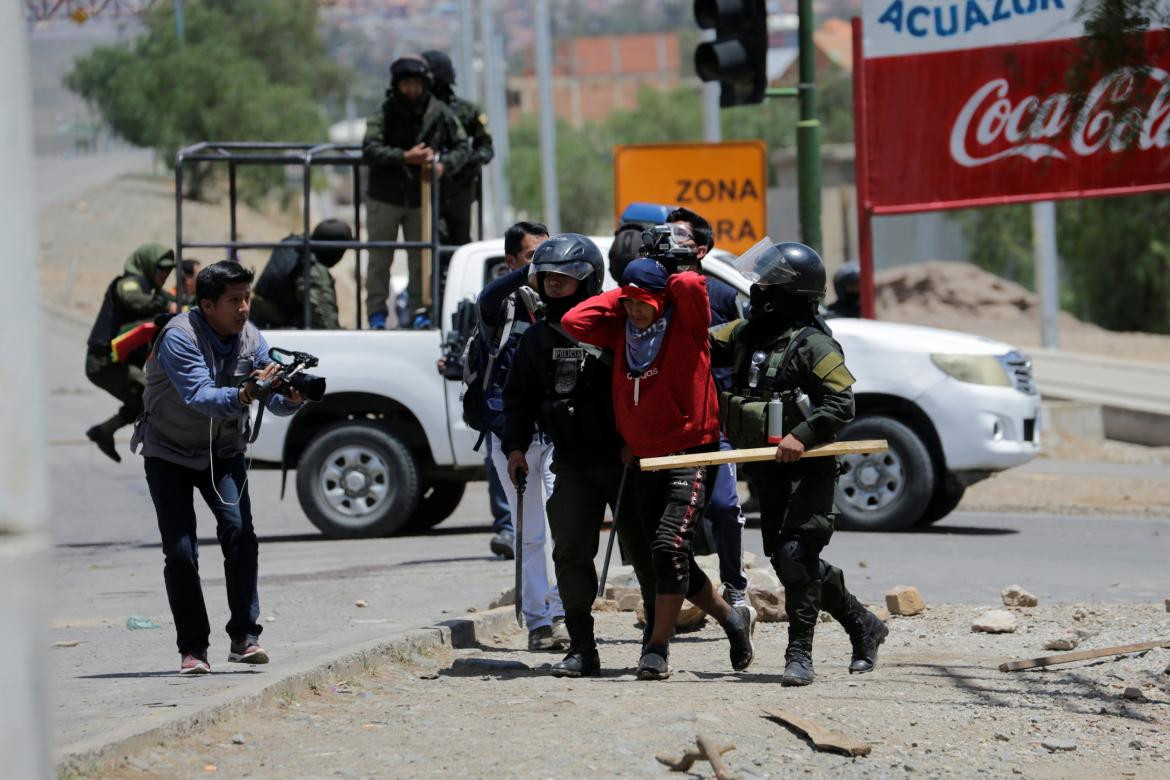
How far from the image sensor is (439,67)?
14.2 metres

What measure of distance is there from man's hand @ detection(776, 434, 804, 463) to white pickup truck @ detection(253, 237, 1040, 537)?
553 centimetres

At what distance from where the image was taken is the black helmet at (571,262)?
761 centimetres

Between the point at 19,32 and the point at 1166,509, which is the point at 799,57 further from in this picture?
the point at 19,32

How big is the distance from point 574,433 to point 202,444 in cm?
148

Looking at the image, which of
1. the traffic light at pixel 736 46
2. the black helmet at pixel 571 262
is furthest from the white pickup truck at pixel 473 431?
the black helmet at pixel 571 262

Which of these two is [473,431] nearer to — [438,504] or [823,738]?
[438,504]

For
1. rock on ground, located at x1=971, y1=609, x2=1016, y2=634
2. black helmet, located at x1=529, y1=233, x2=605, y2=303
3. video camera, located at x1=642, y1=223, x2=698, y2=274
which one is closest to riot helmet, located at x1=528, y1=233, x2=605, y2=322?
black helmet, located at x1=529, y1=233, x2=605, y2=303

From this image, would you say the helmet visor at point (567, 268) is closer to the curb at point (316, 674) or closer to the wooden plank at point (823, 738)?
the curb at point (316, 674)

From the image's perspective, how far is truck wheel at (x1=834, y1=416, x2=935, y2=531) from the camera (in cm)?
1300

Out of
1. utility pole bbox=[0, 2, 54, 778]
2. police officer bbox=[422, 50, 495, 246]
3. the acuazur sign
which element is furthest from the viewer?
the acuazur sign

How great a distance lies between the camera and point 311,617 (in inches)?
384

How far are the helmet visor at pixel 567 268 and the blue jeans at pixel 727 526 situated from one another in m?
1.29

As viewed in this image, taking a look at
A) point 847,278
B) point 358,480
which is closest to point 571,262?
point 358,480

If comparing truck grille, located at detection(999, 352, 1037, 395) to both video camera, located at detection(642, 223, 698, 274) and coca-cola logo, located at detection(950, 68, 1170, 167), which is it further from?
video camera, located at detection(642, 223, 698, 274)
